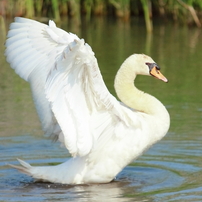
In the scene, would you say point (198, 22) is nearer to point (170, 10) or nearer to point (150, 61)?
point (170, 10)

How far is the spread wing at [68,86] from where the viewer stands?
581 centimetres

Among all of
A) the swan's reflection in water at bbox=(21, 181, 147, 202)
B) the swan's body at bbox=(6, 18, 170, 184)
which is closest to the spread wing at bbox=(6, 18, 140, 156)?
the swan's body at bbox=(6, 18, 170, 184)

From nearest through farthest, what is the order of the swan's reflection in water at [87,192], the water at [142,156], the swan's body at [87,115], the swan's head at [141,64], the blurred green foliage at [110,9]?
the swan's body at [87,115], the swan's reflection in water at [87,192], the water at [142,156], the swan's head at [141,64], the blurred green foliage at [110,9]

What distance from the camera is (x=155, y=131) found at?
6.62 m

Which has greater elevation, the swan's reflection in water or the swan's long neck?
the swan's long neck

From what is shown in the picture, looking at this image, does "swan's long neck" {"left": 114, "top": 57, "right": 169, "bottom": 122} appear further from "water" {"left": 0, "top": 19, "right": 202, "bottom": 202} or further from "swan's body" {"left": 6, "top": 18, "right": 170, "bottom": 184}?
"water" {"left": 0, "top": 19, "right": 202, "bottom": 202}

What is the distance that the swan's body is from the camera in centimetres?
618

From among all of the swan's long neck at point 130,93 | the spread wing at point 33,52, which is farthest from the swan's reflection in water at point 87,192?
the swan's long neck at point 130,93

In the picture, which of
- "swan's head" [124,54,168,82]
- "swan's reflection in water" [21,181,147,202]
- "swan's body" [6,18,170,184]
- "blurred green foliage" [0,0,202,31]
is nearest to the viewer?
"swan's body" [6,18,170,184]

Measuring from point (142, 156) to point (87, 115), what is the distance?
1.67 m

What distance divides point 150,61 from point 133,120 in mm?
772

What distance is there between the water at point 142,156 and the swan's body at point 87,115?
0.24 metres

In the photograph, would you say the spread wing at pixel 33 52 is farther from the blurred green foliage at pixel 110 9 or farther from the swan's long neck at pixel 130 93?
the blurred green foliage at pixel 110 9

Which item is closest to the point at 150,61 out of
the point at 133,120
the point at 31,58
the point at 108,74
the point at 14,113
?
the point at 133,120
